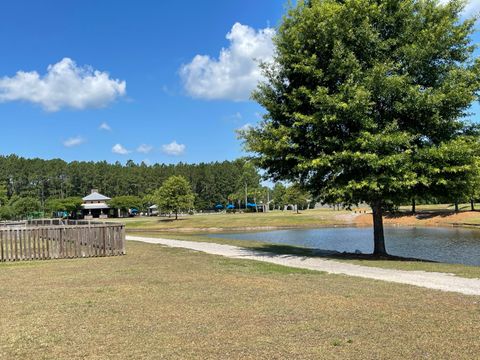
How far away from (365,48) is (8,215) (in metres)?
60.1

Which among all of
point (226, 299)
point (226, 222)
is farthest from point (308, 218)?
point (226, 299)

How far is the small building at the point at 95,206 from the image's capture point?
110m

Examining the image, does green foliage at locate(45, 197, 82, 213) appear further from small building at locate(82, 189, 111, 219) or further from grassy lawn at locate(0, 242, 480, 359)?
grassy lawn at locate(0, 242, 480, 359)

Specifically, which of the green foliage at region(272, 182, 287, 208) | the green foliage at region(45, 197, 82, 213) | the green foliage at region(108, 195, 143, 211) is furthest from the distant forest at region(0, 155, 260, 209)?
the green foliage at region(45, 197, 82, 213)

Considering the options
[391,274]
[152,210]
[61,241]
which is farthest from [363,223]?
[152,210]

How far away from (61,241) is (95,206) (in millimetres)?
96422

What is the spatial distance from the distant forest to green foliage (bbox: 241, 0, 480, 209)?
103213 mm

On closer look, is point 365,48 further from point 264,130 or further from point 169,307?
point 169,307

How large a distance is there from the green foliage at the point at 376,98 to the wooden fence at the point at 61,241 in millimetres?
6421

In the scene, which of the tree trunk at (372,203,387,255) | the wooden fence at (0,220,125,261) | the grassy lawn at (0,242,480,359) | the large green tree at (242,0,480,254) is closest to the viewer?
the grassy lawn at (0,242,480,359)

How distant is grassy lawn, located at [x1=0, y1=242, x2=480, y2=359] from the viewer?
5.86 metres

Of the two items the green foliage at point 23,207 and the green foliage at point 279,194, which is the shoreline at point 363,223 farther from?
the green foliage at point 279,194

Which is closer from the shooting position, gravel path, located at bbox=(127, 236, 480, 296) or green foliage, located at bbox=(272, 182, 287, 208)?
gravel path, located at bbox=(127, 236, 480, 296)

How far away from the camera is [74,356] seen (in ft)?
18.6
